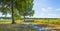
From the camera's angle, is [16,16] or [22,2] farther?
[16,16]

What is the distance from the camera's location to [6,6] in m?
40.0

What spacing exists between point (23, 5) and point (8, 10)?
5.56m

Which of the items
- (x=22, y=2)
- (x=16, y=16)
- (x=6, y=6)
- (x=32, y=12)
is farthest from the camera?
(x=32, y=12)

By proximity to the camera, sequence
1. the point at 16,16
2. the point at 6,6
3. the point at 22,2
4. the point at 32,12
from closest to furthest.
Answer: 1. the point at 22,2
2. the point at 6,6
3. the point at 16,16
4. the point at 32,12

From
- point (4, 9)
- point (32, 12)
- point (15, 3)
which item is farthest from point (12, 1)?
point (32, 12)

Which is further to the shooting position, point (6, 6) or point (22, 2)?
point (6, 6)

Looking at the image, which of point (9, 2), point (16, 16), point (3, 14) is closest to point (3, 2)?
point (9, 2)

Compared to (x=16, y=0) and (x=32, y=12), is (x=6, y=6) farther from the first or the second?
(x=32, y=12)

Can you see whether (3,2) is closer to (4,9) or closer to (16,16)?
(4,9)

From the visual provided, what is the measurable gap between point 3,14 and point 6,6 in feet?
9.03

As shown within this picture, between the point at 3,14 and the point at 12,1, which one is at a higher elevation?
the point at 12,1

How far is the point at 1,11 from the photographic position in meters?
41.0

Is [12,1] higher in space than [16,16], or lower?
higher

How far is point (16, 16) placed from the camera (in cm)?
4391
